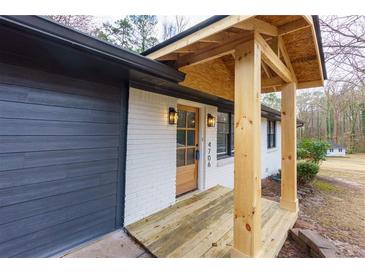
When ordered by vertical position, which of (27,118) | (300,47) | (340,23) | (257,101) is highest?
(340,23)

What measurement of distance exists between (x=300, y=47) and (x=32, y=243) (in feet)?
14.4

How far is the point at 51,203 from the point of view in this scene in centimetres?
222

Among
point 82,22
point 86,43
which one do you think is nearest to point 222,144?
point 86,43

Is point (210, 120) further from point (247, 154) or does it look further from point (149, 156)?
point (247, 154)

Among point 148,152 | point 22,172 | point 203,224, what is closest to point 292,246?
point 203,224

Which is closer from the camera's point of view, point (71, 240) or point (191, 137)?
point (71, 240)

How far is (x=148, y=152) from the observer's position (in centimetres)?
325

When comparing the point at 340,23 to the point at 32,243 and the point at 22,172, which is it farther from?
the point at 32,243

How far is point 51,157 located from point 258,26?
8.76 ft

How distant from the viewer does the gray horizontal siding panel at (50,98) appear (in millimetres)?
1918

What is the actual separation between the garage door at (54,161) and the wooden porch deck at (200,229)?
2.24 feet

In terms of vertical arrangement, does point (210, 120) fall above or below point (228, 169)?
above

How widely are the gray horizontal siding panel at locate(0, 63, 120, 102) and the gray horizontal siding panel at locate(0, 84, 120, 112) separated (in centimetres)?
5
